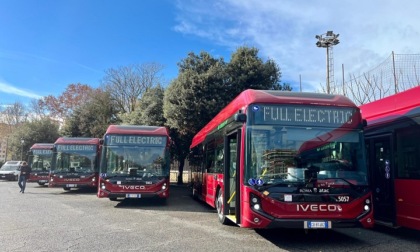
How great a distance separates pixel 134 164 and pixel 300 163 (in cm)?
790

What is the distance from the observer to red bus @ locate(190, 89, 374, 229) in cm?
686

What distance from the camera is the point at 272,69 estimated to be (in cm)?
2098

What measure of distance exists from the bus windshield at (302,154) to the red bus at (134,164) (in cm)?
702

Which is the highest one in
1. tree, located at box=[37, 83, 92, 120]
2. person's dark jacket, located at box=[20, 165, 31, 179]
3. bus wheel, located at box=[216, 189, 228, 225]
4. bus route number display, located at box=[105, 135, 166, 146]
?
tree, located at box=[37, 83, 92, 120]

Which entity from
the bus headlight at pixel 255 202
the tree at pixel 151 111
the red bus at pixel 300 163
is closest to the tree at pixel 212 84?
the tree at pixel 151 111

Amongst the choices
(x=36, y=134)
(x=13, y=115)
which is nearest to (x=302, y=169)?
(x=36, y=134)

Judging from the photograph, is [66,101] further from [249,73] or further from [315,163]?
[315,163]

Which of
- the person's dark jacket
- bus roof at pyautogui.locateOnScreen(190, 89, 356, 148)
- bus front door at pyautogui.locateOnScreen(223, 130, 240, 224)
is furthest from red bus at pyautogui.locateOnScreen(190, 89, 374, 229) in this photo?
the person's dark jacket

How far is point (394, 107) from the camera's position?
8.55 metres

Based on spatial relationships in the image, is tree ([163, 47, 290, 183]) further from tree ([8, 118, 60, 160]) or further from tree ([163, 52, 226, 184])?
tree ([8, 118, 60, 160])

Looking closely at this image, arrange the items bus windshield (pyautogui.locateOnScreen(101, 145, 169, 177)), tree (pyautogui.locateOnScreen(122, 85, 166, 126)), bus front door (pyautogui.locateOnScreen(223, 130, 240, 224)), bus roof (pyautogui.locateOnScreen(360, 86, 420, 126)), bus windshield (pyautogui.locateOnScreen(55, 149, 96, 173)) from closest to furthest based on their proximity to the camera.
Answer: bus roof (pyautogui.locateOnScreen(360, 86, 420, 126)) < bus front door (pyautogui.locateOnScreen(223, 130, 240, 224)) < bus windshield (pyautogui.locateOnScreen(101, 145, 169, 177)) < bus windshield (pyautogui.locateOnScreen(55, 149, 96, 173)) < tree (pyautogui.locateOnScreen(122, 85, 166, 126))

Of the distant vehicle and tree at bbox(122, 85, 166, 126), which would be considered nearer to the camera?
tree at bbox(122, 85, 166, 126)

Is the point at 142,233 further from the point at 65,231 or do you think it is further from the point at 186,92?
the point at 186,92

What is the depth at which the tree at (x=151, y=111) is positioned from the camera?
27656 millimetres
